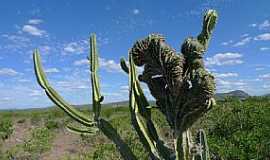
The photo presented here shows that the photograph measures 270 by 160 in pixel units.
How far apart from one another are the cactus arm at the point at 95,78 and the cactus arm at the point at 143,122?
0.26 meters

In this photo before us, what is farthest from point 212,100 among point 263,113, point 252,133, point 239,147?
point 263,113

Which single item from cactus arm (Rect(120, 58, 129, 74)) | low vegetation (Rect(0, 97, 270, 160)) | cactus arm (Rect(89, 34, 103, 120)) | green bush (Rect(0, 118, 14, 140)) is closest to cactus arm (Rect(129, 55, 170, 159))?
cactus arm (Rect(120, 58, 129, 74))

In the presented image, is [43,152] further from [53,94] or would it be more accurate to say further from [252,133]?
[53,94]

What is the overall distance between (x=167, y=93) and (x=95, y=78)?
0.56 metres

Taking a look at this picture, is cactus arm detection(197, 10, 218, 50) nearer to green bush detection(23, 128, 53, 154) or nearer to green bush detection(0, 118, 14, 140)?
green bush detection(23, 128, 53, 154)

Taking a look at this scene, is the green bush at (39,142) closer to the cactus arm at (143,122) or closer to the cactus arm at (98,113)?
the cactus arm at (98,113)

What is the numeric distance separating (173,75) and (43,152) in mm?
10620

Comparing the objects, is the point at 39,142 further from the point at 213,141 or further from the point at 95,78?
the point at 95,78

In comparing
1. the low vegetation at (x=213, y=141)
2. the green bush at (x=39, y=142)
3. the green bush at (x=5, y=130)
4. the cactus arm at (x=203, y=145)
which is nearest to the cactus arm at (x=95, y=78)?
the cactus arm at (x=203, y=145)

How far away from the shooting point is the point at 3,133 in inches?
605

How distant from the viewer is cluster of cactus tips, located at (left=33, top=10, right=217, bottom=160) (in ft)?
9.00

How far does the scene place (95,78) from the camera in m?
3.15

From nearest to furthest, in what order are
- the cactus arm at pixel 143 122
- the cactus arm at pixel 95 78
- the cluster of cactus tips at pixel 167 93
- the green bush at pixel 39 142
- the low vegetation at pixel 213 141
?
the cluster of cactus tips at pixel 167 93 < the cactus arm at pixel 143 122 < the cactus arm at pixel 95 78 < the low vegetation at pixel 213 141 < the green bush at pixel 39 142

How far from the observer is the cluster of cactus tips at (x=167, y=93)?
2744 millimetres
